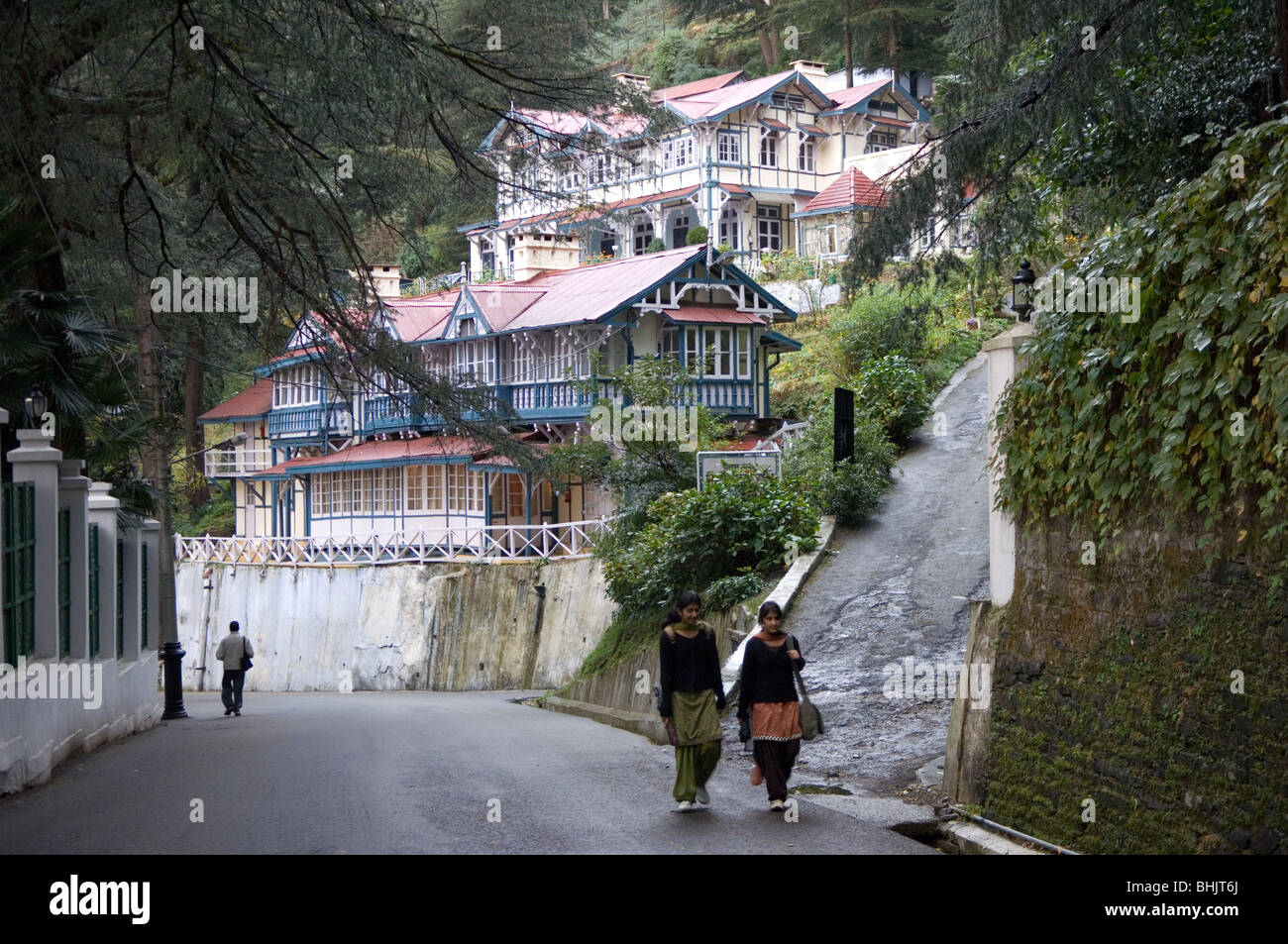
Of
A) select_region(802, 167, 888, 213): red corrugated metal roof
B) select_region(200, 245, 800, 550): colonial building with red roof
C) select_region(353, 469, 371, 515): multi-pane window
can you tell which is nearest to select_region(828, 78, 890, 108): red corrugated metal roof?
select_region(802, 167, 888, 213): red corrugated metal roof

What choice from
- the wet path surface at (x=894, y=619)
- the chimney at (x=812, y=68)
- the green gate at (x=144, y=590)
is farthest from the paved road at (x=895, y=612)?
the chimney at (x=812, y=68)

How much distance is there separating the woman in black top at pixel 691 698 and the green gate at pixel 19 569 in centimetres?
521

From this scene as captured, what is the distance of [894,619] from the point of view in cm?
1622

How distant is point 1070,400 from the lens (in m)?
9.53

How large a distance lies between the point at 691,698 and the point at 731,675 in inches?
208

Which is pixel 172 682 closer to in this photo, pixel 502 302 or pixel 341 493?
pixel 502 302

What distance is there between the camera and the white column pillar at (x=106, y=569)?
15.0 m

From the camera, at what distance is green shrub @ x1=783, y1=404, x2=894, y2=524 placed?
Result: 20.3 m

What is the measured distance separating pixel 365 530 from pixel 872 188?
2697 centimetres

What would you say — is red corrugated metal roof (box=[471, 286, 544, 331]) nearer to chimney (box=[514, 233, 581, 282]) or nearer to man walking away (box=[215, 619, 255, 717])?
chimney (box=[514, 233, 581, 282])

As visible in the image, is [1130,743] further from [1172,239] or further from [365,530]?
[365,530]

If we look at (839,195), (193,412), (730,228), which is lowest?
(193,412)

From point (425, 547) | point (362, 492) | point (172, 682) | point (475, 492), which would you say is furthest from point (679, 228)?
point (172, 682)
